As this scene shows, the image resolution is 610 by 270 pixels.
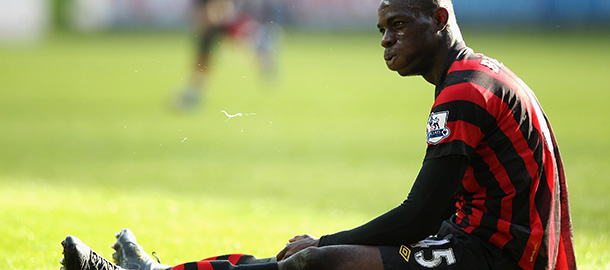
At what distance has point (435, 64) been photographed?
3.43 meters

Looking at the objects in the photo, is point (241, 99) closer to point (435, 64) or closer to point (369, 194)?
point (369, 194)

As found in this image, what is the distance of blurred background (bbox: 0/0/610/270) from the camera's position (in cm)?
632

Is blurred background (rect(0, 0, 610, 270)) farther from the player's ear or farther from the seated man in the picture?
the player's ear

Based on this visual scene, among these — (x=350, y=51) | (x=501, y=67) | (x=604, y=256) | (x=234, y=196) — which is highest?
(x=350, y=51)

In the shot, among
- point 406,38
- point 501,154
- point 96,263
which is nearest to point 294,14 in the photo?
point 406,38

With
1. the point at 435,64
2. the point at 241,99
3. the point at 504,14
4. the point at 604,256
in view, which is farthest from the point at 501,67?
the point at 504,14

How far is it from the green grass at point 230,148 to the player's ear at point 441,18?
2102mm

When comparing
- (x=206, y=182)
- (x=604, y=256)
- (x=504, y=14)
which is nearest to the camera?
(x=604, y=256)

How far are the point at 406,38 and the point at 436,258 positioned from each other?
96 cm

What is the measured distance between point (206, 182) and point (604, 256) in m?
5.31

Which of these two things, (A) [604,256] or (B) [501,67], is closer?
(B) [501,67]

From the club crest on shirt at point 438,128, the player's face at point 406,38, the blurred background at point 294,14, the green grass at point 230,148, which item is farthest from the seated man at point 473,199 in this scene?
the blurred background at point 294,14

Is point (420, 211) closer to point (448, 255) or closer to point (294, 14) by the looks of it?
point (448, 255)

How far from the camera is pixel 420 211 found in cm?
312
